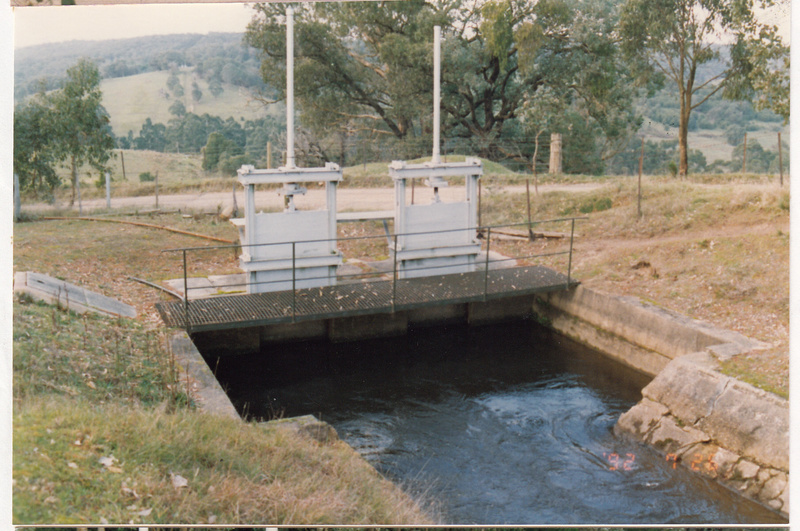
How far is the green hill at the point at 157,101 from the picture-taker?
23.9m

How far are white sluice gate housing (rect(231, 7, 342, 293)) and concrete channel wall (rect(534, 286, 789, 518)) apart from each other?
10.6ft

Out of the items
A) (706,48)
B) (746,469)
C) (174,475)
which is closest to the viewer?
(174,475)

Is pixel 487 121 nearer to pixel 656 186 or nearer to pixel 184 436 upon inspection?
pixel 656 186

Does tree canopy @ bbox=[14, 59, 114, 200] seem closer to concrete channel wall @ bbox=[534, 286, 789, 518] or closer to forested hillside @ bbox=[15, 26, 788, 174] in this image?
forested hillside @ bbox=[15, 26, 788, 174]

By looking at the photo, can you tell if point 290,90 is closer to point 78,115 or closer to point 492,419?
point 492,419

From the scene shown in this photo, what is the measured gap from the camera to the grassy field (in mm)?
4594

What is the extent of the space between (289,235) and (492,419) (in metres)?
2.93

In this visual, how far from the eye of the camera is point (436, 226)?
9125 millimetres

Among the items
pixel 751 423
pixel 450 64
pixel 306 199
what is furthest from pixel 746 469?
pixel 450 64

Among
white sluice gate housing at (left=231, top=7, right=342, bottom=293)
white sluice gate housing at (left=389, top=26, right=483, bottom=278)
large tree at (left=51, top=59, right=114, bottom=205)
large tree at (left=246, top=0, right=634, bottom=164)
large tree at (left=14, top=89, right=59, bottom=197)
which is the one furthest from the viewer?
large tree at (left=246, top=0, right=634, bottom=164)

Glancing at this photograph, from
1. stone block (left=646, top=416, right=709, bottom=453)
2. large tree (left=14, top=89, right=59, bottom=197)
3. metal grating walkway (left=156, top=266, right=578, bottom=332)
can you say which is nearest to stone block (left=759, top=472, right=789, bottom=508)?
stone block (left=646, top=416, right=709, bottom=453)

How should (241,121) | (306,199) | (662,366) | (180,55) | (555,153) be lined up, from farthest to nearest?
(180,55), (241,121), (555,153), (306,199), (662,366)

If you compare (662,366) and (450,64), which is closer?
(662,366)

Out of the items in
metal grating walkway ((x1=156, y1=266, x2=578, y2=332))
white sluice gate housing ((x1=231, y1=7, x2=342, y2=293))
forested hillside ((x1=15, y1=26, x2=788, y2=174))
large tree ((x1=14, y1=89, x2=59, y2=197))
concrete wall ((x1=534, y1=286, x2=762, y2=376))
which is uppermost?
forested hillside ((x1=15, y1=26, x2=788, y2=174))
